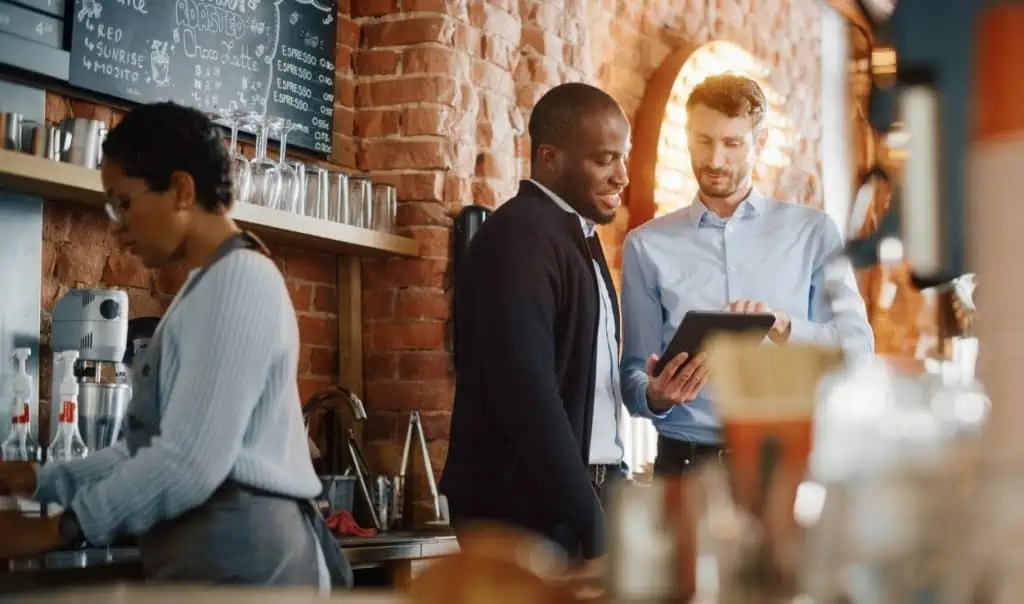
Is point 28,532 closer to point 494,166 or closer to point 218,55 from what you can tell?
point 218,55

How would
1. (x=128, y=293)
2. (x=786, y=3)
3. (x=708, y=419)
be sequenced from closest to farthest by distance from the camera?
(x=708, y=419)
(x=128, y=293)
(x=786, y=3)

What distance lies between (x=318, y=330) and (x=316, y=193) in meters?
0.49

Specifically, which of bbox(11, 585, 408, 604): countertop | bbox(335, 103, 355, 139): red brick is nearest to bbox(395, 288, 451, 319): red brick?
bbox(335, 103, 355, 139): red brick

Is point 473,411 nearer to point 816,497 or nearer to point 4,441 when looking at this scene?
point 4,441

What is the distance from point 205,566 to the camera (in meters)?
1.84

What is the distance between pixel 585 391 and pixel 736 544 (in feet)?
6.38

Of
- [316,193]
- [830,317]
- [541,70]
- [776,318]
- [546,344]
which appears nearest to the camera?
[546,344]

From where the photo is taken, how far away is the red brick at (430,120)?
372 cm

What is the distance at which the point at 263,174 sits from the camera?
3197mm

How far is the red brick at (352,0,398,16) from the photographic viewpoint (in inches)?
150

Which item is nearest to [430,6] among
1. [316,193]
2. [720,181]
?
[316,193]

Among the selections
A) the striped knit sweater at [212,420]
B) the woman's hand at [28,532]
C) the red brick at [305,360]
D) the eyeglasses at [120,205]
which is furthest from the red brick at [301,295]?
the woman's hand at [28,532]

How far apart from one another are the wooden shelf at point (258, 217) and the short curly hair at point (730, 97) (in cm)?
96

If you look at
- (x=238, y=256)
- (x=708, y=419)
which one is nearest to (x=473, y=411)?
(x=708, y=419)
